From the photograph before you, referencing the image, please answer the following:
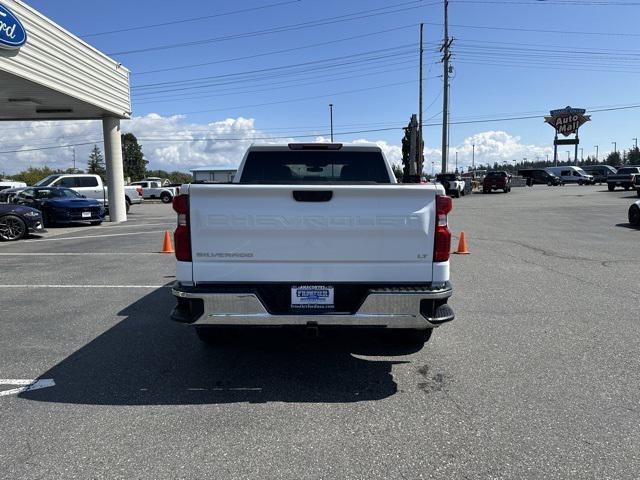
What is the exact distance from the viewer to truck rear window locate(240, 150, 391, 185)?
556 centimetres

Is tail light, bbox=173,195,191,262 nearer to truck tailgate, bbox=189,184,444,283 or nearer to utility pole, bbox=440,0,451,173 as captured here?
truck tailgate, bbox=189,184,444,283

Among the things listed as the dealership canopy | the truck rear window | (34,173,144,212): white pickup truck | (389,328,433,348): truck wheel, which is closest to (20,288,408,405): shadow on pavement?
(389,328,433,348): truck wheel

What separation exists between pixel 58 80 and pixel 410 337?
15.2 metres

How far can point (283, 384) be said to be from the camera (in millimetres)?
4004

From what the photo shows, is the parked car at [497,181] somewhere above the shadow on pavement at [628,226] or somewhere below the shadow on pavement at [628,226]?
above

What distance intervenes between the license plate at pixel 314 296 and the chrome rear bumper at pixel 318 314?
0.09 metres

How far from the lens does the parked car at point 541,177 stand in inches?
2331

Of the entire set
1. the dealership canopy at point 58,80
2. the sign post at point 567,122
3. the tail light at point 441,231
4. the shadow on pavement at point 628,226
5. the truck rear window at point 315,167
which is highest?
the sign post at point 567,122

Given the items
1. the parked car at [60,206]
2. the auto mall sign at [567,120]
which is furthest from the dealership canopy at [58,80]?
the auto mall sign at [567,120]

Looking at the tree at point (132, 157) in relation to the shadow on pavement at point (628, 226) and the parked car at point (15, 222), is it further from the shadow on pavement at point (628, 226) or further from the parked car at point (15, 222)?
the shadow on pavement at point (628, 226)

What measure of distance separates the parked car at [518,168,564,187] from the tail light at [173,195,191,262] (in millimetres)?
63053

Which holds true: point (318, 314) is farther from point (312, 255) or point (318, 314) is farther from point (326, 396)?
point (326, 396)

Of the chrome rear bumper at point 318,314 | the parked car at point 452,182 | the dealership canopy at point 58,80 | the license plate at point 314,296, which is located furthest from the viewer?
the parked car at point 452,182

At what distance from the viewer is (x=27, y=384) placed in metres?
4.07
